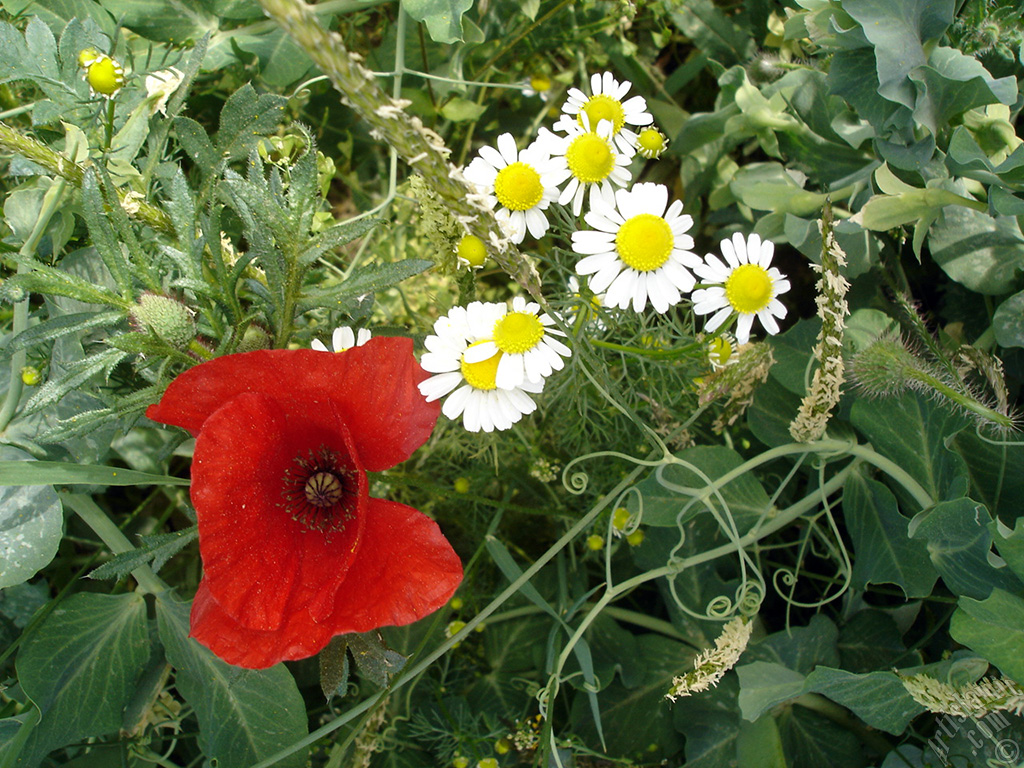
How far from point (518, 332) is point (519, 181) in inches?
7.6

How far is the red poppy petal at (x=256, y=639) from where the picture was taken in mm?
795

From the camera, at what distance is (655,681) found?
129 centimetres

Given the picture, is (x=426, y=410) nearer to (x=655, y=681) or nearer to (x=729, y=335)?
(x=729, y=335)

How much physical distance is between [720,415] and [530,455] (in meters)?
0.31

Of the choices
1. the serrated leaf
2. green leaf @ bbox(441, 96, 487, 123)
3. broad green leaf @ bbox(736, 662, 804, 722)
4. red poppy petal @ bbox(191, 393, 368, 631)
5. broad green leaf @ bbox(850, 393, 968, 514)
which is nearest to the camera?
red poppy petal @ bbox(191, 393, 368, 631)

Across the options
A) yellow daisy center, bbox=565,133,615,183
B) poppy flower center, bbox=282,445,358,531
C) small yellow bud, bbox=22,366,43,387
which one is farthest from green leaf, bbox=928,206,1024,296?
small yellow bud, bbox=22,366,43,387

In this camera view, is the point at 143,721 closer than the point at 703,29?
Yes

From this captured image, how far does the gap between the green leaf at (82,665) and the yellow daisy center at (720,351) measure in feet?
3.00

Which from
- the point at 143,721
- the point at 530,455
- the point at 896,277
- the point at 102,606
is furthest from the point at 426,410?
the point at 896,277

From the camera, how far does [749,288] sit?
92 centimetres

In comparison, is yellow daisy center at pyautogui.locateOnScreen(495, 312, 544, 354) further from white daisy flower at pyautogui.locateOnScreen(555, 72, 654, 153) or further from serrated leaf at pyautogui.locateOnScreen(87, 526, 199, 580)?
serrated leaf at pyautogui.locateOnScreen(87, 526, 199, 580)

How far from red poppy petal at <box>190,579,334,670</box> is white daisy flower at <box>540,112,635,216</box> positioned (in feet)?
1.88

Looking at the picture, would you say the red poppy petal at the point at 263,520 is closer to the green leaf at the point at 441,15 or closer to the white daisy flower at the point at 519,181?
the white daisy flower at the point at 519,181

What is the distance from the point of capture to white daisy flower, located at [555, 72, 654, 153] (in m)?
0.96
